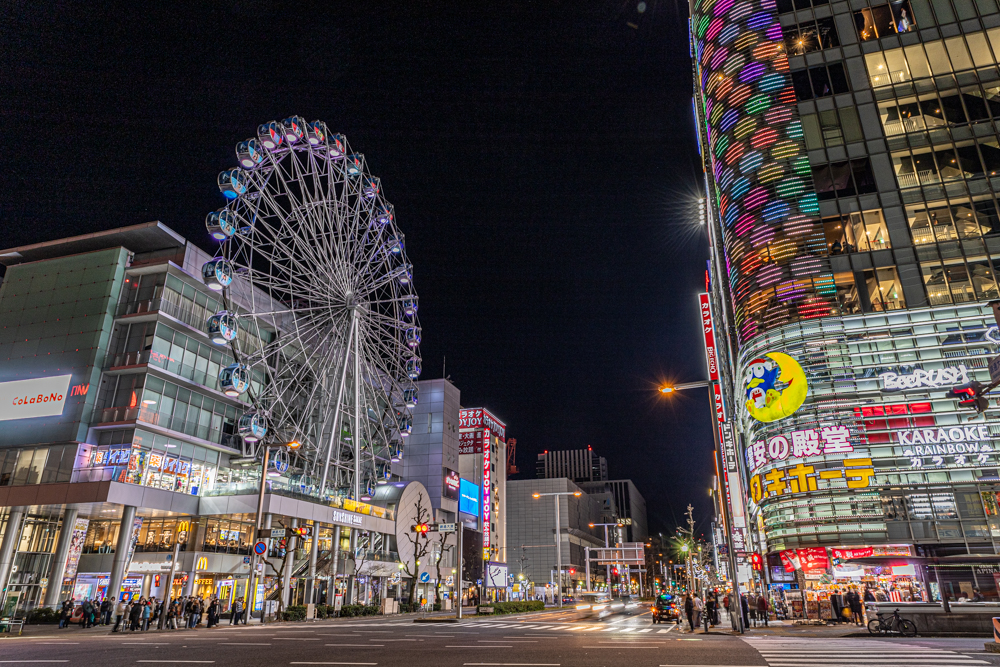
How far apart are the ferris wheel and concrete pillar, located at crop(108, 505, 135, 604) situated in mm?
8696

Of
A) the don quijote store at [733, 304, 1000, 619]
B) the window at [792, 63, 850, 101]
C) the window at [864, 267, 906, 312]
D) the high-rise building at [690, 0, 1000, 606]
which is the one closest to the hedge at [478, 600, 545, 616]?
the high-rise building at [690, 0, 1000, 606]

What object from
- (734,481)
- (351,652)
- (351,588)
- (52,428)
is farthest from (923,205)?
(52,428)

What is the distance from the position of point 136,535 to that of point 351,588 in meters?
18.0

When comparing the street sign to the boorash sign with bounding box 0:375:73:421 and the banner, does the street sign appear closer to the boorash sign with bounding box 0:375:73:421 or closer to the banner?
the banner

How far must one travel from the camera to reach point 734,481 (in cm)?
7081

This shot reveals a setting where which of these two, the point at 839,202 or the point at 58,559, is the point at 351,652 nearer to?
the point at 58,559

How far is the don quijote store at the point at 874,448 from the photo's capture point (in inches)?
1389

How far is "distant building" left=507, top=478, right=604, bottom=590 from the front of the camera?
446ft

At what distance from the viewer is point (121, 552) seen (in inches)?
1506

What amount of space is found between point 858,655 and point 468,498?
257 ft

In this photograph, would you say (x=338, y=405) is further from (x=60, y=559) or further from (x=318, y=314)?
(x=60, y=559)

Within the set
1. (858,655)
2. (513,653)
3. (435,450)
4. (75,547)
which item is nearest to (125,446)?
(75,547)

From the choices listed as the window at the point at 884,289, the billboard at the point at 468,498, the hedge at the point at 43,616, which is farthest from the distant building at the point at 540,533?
the hedge at the point at 43,616

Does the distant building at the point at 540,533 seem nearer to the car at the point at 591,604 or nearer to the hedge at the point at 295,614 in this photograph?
the car at the point at 591,604
